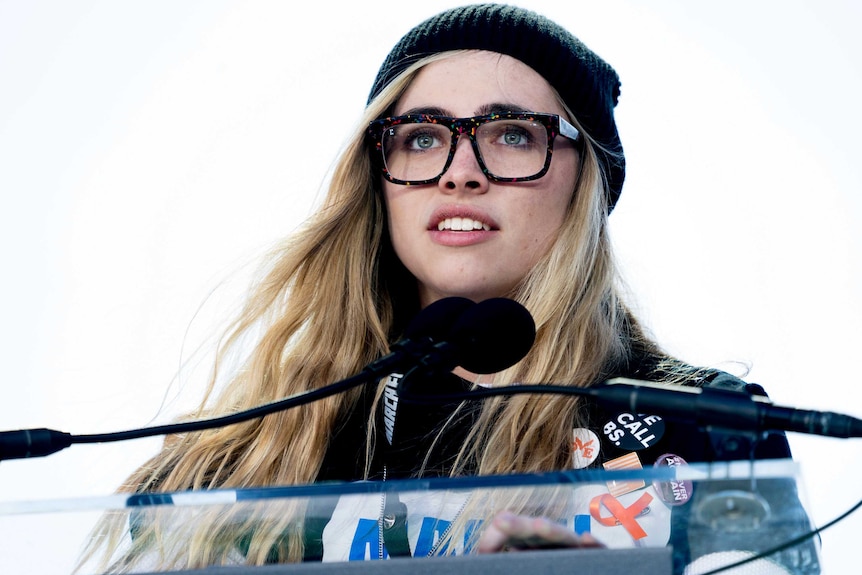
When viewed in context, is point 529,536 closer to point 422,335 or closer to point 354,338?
point 422,335

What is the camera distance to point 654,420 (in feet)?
5.83

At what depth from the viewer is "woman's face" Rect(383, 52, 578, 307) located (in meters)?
2.02

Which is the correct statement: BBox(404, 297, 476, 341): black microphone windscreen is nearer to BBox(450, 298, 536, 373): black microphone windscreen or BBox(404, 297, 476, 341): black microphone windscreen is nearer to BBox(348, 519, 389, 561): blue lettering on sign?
BBox(450, 298, 536, 373): black microphone windscreen

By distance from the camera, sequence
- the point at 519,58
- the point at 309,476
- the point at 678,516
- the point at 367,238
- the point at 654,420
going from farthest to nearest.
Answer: the point at 367,238, the point at 519,58, the point at 309,476, the point at 654,420, the point at 678,516

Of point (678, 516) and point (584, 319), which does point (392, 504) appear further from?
point (584, 319)

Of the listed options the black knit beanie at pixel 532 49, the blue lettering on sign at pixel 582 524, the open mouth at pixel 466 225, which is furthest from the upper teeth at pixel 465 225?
the blue lettering on sign at pixel 582 524

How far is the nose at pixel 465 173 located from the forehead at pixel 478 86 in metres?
0.10

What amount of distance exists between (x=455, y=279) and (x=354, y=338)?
13.5 inches

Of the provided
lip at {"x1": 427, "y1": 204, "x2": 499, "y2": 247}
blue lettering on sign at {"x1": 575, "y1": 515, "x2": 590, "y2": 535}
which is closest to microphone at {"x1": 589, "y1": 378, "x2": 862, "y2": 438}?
blue lettering on sign at {"x1": 575, "y1": 515, "x2": 590, "y2": 535}

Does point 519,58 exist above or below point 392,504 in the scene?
above

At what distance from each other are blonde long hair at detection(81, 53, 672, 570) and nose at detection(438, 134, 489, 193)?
0.22m

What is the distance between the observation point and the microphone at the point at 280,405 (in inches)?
40.7

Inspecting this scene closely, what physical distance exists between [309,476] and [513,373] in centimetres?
46

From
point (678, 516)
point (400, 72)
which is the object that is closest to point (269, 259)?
point (400, 72)
